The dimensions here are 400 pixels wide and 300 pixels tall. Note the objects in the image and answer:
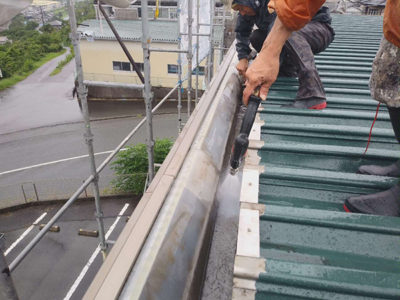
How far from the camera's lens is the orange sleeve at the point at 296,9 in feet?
7.53

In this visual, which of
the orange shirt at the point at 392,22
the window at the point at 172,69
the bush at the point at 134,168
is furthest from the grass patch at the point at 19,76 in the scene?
the orange shirt at the point at 392,22

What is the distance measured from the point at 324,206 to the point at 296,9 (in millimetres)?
1430

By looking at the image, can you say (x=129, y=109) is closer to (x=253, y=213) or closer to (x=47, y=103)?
(x=47, y=103)

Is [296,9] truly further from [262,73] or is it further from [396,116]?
[396,116]

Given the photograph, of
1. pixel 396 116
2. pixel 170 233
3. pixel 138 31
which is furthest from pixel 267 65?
pixel 138 31

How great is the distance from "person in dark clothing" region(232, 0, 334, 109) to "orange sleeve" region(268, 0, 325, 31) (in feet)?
5.01

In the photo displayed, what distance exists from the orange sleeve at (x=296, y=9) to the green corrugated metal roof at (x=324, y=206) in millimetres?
1160

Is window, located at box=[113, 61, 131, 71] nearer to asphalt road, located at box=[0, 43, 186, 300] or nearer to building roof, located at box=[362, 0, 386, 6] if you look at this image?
asphalt road, located at box=[0, 43, 186, 300]

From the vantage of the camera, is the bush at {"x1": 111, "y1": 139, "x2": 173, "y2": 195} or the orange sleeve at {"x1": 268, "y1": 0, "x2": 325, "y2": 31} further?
the bush at {"x1": 111, "y1": 139, "x2": 173, "y2": 195}

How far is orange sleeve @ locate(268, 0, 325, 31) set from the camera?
7.53 ft


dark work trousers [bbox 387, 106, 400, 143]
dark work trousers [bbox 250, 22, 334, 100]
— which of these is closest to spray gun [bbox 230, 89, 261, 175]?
dark work trousers [bbox 387, 106, 400, 143]

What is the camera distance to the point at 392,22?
1949 millimetres

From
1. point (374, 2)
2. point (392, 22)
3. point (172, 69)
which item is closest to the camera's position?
point (392, 22)

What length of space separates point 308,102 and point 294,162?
4.18 feet
